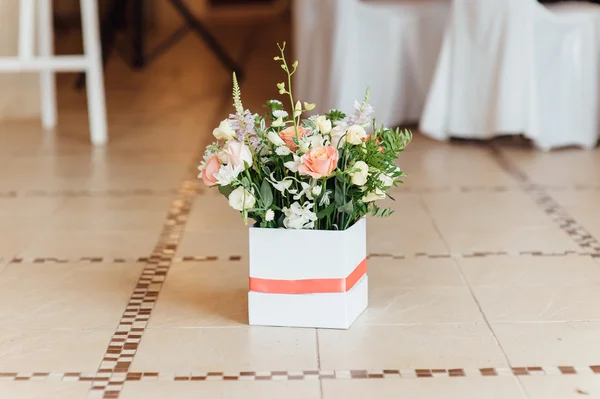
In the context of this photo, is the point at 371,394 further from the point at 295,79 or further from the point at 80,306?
the point at 295,79

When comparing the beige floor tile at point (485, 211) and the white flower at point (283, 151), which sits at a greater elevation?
the white flower at point (283, 151)

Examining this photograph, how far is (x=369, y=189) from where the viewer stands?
6.40ft

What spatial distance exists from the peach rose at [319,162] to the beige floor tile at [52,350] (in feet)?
1.84

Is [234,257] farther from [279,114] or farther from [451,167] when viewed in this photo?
[451,167]

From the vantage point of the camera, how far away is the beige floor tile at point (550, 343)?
6.10 feet

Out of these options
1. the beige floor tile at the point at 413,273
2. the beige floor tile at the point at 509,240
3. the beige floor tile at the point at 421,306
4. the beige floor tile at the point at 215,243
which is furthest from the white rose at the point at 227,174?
the beige floor tile at the point at 509,240

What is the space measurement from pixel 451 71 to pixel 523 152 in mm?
464

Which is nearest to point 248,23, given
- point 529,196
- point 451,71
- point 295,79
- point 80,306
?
point 295,79

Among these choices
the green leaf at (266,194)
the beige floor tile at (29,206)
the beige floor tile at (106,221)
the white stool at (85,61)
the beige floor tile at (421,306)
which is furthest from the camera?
the white stool at (85,61)

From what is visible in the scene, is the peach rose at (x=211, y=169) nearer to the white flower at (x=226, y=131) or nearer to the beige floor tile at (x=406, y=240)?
the white flower at (x=226, y=131)

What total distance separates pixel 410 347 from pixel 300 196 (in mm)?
383

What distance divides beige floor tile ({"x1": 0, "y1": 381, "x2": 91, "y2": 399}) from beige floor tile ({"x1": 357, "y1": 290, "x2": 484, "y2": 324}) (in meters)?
0.63

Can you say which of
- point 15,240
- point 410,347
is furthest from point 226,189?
point 15,240

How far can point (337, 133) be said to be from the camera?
76.9 inches
